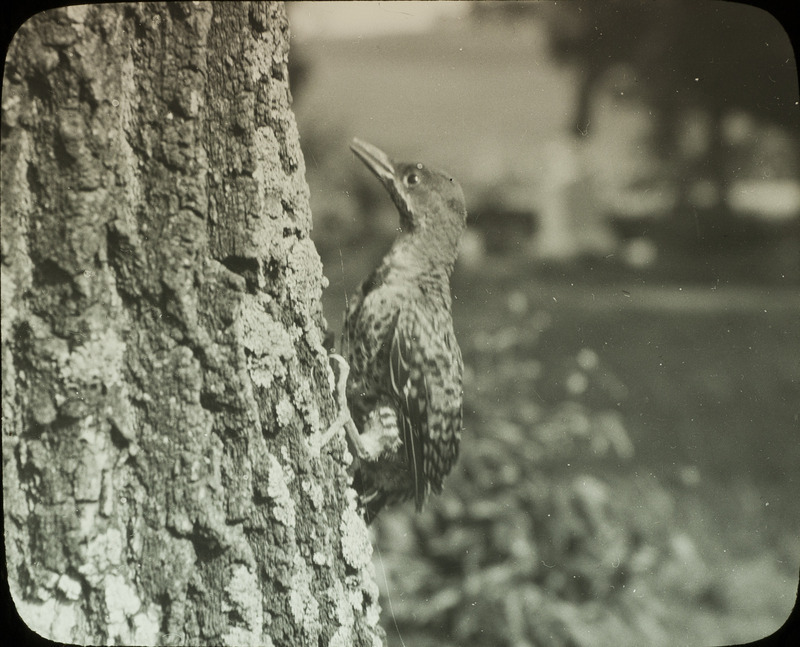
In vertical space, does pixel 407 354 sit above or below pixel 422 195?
below

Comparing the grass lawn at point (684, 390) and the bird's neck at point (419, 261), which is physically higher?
the bird's neck at point (419, 261)

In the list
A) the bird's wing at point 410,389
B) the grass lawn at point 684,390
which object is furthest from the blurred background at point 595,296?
the bird's wing at point 410,389

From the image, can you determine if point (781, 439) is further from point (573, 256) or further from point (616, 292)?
point (573, 256)

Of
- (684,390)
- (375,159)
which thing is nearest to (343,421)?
(375,159)

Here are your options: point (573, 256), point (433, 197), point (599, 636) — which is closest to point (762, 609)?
point (599, 636)

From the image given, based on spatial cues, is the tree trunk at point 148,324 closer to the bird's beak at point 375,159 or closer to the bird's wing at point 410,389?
the bird's beak at point 375,159

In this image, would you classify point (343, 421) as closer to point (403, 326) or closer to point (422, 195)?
point (403, 326)

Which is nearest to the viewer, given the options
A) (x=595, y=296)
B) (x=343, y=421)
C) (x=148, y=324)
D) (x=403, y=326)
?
(x=148, y=324)

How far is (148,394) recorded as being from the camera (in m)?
1.11

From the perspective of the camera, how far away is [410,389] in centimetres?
163

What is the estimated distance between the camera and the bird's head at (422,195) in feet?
4.54

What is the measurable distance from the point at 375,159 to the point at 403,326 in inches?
17.7

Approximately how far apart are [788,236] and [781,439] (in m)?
0.55

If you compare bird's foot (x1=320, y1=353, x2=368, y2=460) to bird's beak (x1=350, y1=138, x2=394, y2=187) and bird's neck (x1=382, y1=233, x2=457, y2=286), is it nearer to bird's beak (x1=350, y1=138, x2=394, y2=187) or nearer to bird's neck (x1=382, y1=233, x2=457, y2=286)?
bird's neck (x1=382, y1=233, x2=457, y2=286)
